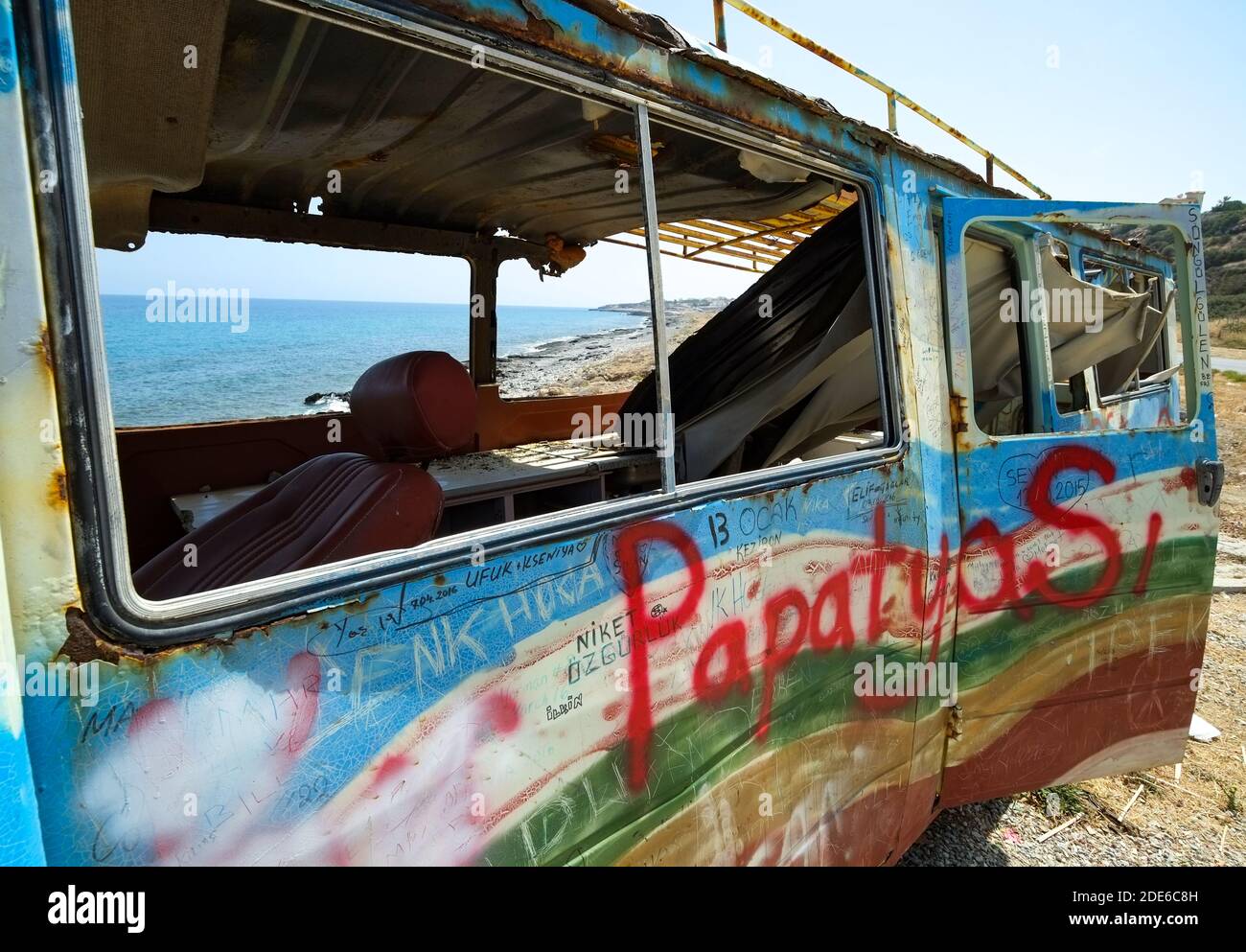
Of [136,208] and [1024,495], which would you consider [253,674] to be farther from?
[136,208]

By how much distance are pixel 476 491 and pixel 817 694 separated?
172 centimetres

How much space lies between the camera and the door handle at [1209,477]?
9.52 feet

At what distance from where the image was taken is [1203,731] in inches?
164

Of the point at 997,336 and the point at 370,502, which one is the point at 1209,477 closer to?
the point at 997,336

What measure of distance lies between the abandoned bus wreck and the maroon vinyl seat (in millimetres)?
14

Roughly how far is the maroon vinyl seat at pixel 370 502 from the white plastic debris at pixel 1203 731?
4.27 meters

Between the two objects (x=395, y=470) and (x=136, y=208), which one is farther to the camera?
(x=136, y=208)

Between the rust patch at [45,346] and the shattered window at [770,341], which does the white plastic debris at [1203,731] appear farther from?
the rust patch at [45,346]

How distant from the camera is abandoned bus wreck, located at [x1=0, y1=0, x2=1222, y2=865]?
1.02 m

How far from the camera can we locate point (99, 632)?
1.01 metres

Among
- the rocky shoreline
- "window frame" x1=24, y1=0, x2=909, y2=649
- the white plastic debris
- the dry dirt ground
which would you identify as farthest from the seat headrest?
the white plastic debris

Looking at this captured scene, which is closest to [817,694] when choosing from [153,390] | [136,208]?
[136,208]

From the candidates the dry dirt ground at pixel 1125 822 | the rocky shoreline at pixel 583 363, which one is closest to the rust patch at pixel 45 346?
the dry dirt ground at pixel 1125 822

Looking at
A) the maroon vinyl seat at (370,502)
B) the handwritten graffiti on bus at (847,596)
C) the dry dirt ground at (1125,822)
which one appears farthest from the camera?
the dry dirt ground at (1125,822)
